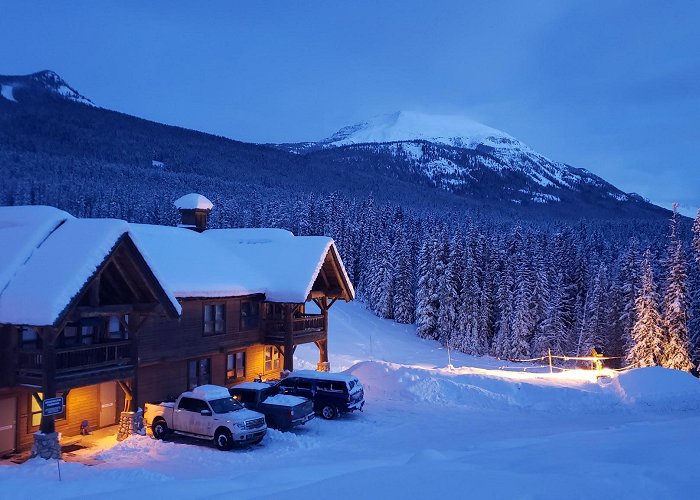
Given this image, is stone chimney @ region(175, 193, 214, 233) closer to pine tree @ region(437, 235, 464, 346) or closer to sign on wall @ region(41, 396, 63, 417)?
sign on wall @ region(41, 396, 63, 417)

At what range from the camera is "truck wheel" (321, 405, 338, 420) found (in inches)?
969

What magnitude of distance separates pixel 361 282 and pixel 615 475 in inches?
2961

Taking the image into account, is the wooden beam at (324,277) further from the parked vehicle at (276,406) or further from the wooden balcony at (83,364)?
the wooden balcony at (83,364)

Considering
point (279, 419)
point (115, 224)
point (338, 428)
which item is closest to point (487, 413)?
point (338, 428)

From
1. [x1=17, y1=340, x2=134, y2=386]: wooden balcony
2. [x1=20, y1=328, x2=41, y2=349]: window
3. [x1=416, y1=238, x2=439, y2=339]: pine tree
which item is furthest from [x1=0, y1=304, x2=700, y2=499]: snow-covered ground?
[x1=416, y1=238, x2=439, y2=339]: pine tree

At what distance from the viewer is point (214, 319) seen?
2834 centimetres

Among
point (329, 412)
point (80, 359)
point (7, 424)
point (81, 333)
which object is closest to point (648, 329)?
point (329, 412)

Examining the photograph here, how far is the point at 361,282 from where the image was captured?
87500 mm

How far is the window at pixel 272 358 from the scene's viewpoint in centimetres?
3369

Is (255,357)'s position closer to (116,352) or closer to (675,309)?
(116,352)

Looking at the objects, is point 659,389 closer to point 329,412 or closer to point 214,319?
point 329,412

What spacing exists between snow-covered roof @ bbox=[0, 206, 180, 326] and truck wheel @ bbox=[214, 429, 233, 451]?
17.5ft

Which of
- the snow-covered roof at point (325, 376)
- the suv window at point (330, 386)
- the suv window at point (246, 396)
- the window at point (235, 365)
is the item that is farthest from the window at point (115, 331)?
the suv window at point (330, 386)

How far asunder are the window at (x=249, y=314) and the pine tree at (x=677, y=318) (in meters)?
34.5
